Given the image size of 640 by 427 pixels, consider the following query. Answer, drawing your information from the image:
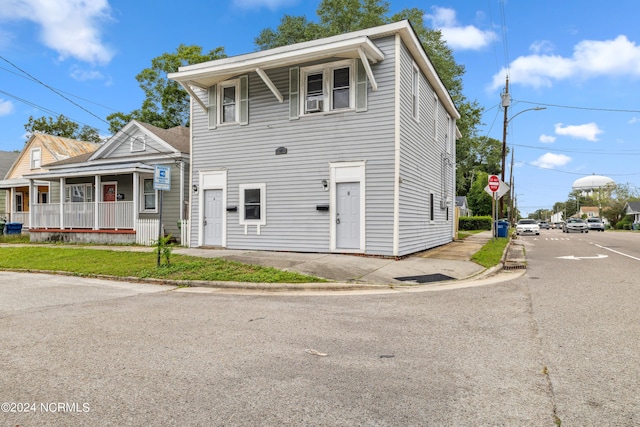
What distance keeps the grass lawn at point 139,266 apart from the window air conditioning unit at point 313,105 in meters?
5.66

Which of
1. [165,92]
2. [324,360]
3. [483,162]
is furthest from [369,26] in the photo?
[483,162]

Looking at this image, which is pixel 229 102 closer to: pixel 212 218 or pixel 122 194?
pixel 212 218

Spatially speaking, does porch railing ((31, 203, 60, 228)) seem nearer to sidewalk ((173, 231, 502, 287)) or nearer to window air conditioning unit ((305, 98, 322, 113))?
sidewalk ((173, 231, 502, 287))

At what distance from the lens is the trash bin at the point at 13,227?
24703 mm

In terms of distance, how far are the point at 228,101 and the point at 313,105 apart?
3.82 m

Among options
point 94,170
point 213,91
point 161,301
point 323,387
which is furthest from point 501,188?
point 94,170

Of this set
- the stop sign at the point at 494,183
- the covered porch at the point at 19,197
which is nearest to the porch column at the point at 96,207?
the covered porch at the point at 19,197

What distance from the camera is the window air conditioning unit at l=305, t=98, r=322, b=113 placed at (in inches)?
515

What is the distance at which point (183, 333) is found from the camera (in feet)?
16.7

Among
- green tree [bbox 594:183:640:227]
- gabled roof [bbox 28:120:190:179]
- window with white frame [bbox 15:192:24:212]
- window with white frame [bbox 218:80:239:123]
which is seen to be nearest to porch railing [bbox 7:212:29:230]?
window with white frame [bbox 15:192:24:212]

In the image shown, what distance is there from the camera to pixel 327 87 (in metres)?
13.2

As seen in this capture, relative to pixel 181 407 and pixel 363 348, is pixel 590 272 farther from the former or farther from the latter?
pixel 181 407

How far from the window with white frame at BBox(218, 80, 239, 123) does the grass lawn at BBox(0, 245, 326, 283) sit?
5.60 m

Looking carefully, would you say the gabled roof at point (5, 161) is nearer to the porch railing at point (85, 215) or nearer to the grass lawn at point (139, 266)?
the porch railing at point (85, 215)
